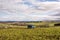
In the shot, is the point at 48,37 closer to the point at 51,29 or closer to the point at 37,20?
the point at 51,29

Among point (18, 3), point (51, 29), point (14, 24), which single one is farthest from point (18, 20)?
point (51, 29)

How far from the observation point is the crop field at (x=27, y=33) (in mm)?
2197

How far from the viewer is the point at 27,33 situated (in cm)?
222

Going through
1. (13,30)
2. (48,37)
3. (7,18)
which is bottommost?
(48,37)

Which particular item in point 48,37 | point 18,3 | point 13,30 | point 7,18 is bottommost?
point 48,37

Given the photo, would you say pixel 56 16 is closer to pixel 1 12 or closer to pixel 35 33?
pixel 35 33

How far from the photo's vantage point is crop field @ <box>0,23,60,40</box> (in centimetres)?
220

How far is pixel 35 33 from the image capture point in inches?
87.9

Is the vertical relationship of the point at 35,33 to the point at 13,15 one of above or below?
below

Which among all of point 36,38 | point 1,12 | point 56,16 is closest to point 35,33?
point 36,38

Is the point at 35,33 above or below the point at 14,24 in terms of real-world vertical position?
below

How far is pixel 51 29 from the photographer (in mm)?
2264

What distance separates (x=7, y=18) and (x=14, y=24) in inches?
5.4

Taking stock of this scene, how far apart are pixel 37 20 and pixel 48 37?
11.9 inches
